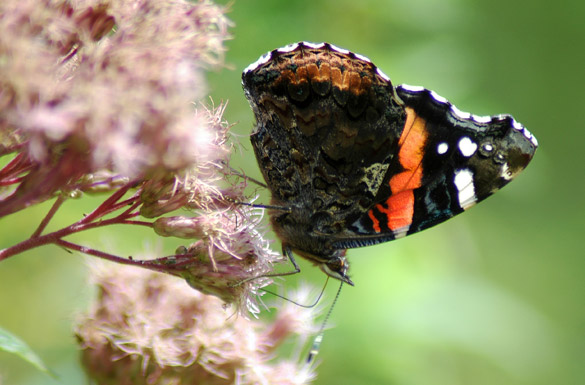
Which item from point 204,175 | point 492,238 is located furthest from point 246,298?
point 492,238

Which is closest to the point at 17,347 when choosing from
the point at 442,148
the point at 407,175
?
the point at 407,175

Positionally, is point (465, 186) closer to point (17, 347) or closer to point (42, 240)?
point (42, 240)

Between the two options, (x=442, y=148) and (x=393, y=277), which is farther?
(x=393, y=277)

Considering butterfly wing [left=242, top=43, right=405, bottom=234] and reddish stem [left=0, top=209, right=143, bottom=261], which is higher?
butterfly wing [left=242, top=43, right=405, bottom=234]

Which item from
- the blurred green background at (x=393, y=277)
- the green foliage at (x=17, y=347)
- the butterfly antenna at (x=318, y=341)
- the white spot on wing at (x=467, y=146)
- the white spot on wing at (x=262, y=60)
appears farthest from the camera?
the blurred green background at (x=393, y=277)

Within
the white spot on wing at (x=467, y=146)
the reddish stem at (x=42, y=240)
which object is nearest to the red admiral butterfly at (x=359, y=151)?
the white spot on wing at (x=467, y=146)

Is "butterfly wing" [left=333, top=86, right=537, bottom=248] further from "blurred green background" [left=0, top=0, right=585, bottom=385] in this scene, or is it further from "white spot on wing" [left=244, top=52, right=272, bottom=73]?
"blurred green background" [left=0, top=0, right=585, bottom=385]

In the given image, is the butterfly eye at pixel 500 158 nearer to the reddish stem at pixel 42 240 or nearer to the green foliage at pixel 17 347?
the reddish stem at pixel 42 240

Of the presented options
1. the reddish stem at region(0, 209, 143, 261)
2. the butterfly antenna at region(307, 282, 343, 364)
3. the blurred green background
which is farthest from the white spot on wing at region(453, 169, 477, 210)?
the reddish stem at region(0, 209, 143, 261)
